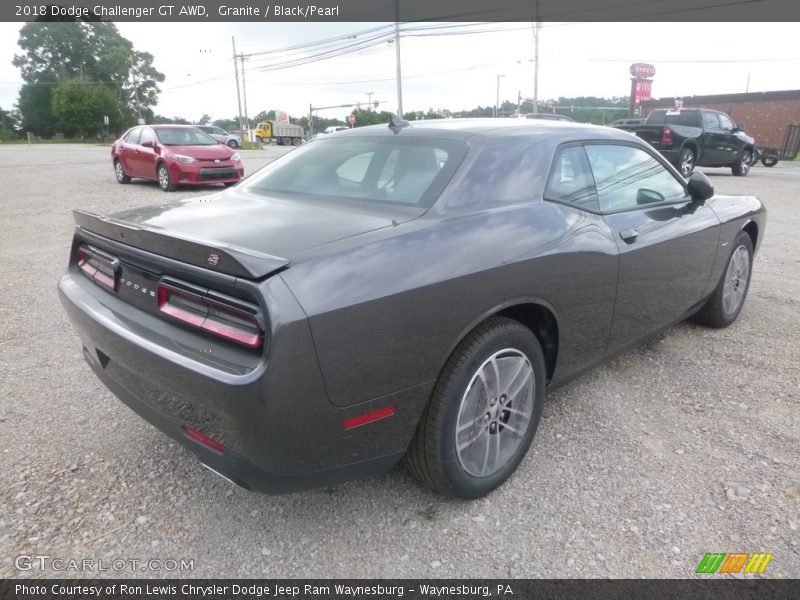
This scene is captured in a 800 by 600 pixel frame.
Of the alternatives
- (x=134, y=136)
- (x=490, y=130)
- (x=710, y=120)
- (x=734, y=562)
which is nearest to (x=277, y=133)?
(x=134, y=136)

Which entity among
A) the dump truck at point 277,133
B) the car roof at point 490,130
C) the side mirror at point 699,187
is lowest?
the side mirror at point 699,187

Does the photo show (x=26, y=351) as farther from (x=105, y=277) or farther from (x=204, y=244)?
(x=204, y=244)

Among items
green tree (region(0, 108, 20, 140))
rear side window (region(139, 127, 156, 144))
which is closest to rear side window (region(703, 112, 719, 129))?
rear side window (region(139, 127, 156, 144))

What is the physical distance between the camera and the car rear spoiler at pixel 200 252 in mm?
1725

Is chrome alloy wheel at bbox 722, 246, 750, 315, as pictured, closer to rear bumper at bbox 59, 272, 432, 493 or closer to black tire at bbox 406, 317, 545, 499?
black tire at bbox 406, 317, 545, 499

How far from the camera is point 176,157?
37.6ft

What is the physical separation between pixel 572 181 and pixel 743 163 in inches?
667

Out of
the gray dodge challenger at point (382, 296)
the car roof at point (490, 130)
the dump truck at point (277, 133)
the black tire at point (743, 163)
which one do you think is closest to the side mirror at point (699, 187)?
the gray dodge challenger at point (382, 296)

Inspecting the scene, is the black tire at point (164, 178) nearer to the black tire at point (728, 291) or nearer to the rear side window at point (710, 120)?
the black tire at point (728, 291)

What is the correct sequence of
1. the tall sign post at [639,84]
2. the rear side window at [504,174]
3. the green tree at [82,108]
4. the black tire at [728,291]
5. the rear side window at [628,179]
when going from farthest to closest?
the green tree at [82,108] < the tall sign post at [639,84] < the black tire at [728,291] < the rear side window at [628,179] < the rear side window at [504,174]

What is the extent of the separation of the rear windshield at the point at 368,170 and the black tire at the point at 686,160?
45.5 ft

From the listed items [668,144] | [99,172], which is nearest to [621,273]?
[668,144]

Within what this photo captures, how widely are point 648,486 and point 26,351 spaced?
12.7 ft

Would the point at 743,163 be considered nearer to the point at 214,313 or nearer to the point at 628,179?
the point at 628,179
